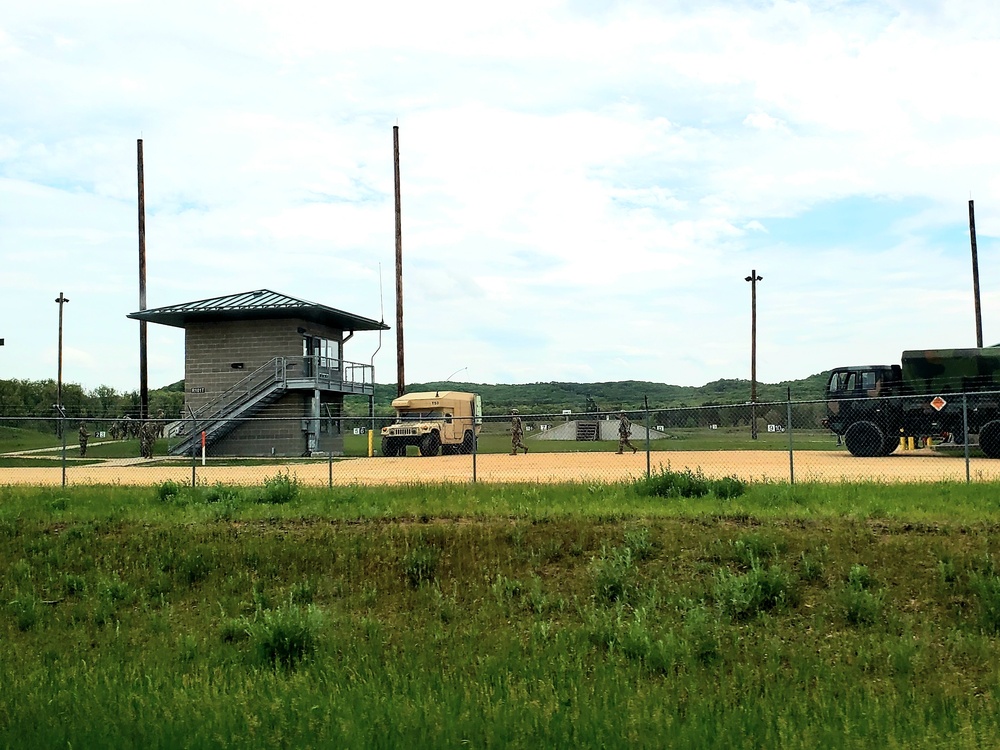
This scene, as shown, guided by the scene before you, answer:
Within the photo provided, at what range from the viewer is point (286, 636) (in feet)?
30.8

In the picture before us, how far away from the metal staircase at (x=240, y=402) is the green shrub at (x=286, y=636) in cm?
3133

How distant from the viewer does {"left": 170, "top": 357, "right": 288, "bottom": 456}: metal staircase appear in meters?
41.2

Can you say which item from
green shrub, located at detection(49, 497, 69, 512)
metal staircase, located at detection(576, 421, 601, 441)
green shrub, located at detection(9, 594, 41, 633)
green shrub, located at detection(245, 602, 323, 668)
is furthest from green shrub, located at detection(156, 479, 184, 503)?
metal staircase, located at detection(576, 421, 601, 441)

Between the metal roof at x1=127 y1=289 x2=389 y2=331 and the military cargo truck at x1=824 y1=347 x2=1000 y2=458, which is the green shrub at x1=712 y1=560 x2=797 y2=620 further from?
the metal roof at x1=127 y1=289 x2=389 y2=331

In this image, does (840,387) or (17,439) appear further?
(17,439)

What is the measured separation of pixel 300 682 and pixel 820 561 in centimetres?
626

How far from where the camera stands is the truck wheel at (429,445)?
1458 inches

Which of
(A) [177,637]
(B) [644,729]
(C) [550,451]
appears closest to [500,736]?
(B) [644,729]

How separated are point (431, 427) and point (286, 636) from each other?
27886 millimetres

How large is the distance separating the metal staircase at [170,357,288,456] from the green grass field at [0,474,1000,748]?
25577mm

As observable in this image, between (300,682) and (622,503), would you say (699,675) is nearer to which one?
(300,682)

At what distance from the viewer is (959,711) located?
23.4 feet

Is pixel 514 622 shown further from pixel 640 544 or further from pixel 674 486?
pixel 674 486

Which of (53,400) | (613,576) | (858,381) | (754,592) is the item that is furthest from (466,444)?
(53,400)
